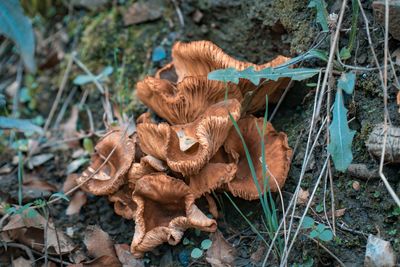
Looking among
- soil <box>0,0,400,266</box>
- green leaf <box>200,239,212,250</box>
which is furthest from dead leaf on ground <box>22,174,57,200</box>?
green leaf <box>200,239,212,250</box>

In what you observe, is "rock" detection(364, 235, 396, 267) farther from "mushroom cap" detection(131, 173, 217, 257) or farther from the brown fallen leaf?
the brown fallen leaf

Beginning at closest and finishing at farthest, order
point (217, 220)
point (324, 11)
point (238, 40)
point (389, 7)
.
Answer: point (389, 7)
point (324, 11)
point (217, 220)
point (238, 40)

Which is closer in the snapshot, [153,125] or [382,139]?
[382,139]

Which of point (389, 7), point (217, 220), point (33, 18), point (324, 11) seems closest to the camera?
point (389, 7)

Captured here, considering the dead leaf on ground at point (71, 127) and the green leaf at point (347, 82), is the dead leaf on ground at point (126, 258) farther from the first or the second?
the green leaf at point (347, 82)

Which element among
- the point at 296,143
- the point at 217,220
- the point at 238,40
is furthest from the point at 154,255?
the point at 238,40

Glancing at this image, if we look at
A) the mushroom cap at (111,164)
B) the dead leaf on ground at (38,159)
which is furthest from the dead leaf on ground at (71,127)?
the mushroom cap at (111,164)

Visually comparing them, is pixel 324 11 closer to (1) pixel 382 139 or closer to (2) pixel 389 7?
(2) pixel 389 7

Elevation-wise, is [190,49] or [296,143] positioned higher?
[190,49]

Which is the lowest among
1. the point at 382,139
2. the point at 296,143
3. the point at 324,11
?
the point at 296,143
